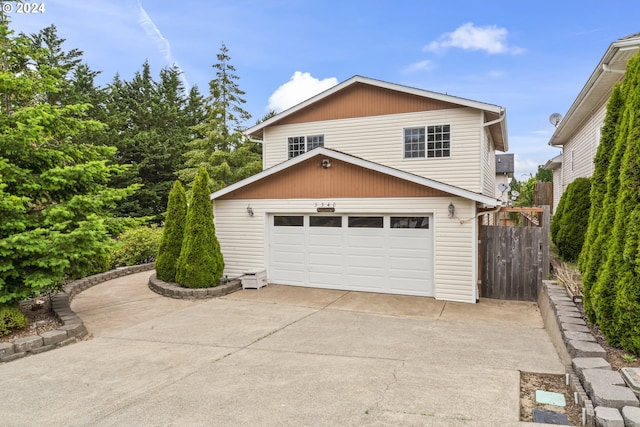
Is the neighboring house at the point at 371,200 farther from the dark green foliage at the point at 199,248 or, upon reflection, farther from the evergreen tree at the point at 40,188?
the evergreen tree at the point at 40,188

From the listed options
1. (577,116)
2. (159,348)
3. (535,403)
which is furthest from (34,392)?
(577,116)

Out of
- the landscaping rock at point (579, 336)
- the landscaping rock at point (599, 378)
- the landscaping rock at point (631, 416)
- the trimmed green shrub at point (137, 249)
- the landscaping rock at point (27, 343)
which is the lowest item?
the landscaping rock at point (27, 343)

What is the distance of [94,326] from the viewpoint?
7387mm

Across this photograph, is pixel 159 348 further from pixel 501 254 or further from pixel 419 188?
pixel 501 254

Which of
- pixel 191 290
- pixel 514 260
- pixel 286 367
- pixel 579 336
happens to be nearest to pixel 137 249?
pixel 191 290

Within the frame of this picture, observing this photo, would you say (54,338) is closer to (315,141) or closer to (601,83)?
(315,141)

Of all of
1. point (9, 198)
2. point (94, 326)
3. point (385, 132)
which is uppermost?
point (385, 132)

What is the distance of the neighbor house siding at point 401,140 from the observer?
38.5 ft

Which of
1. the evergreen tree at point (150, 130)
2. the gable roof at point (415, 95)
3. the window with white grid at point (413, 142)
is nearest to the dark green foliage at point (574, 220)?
the gable roof at point (415, 95)

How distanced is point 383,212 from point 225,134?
1787 cm

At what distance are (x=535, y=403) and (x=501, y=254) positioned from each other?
5730 mm

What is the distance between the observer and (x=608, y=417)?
11.0 feet

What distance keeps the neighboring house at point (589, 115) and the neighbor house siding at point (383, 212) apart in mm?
3785

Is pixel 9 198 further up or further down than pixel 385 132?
further down
